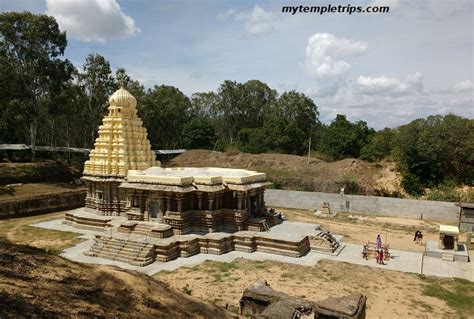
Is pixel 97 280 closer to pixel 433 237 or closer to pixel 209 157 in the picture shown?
pixel 433 237

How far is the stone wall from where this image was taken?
89.3 ft

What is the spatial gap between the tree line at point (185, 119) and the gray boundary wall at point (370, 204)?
6.32m

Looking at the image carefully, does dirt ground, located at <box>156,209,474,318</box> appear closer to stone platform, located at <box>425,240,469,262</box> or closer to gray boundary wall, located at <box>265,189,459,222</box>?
stone platform, located at <box>425,240,469,262</box>

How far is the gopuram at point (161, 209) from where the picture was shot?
19531 millimetres

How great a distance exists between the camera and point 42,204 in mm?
29344

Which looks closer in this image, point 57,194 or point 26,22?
point 57,194

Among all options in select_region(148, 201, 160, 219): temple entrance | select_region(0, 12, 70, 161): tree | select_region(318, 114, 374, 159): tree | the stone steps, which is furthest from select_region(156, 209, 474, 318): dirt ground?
select_region(318, 114, 374, 159): tree

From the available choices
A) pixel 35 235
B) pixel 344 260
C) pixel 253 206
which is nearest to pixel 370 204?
pixel 253 206

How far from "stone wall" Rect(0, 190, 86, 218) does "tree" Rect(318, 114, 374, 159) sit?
29.6 m

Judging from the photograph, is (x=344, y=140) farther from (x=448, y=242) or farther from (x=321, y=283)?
(x=321, y=283)

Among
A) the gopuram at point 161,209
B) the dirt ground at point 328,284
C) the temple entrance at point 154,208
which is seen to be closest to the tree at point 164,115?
the gopuram at point 161,209

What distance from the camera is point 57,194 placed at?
99.4ft

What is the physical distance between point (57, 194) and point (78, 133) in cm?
2847

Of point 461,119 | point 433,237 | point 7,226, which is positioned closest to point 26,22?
point 7,226
